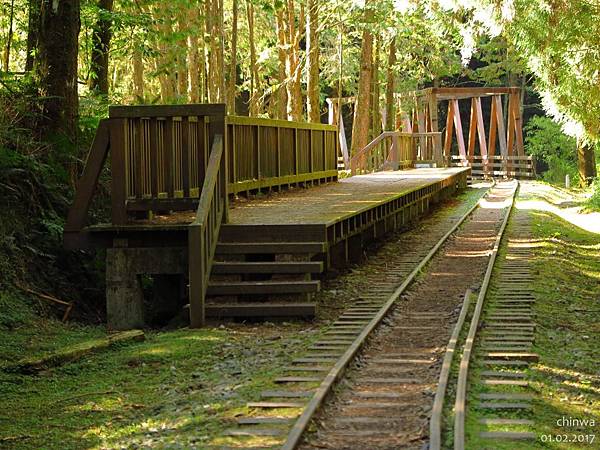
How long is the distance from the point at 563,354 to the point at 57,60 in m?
7.92

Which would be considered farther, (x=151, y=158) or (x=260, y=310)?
(x=151, y=158)

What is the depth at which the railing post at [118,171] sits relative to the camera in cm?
1121

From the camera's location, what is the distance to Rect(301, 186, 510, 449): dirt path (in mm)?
6422

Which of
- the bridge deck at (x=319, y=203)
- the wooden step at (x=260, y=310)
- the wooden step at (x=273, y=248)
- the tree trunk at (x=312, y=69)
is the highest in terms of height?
the tree trunk at (x=312, y=69)

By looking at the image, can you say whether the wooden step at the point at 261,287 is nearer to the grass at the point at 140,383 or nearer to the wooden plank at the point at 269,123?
the grass at the point at 140,383

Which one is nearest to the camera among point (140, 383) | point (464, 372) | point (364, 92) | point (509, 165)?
point (464, 372)

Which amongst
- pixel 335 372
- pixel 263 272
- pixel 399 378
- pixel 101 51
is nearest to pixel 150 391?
pixel 335 372

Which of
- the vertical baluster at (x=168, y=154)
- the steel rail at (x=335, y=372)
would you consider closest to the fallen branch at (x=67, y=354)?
the steel rail at (x=335, y=372)

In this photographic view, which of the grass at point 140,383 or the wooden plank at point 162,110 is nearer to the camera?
the grass at point 140,383

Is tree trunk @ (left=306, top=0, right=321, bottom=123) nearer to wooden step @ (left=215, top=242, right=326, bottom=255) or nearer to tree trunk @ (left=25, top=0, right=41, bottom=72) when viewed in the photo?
tree trunk @ (left=25, top=0, right=41, bottom=72)

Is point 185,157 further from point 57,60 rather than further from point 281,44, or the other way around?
point 281,44

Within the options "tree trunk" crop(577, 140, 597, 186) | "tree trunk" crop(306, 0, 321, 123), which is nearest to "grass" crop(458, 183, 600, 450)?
"tree trunk" crop(306, 0, 321, 123)

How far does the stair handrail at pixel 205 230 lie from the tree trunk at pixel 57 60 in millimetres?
2907

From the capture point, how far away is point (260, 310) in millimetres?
10617
